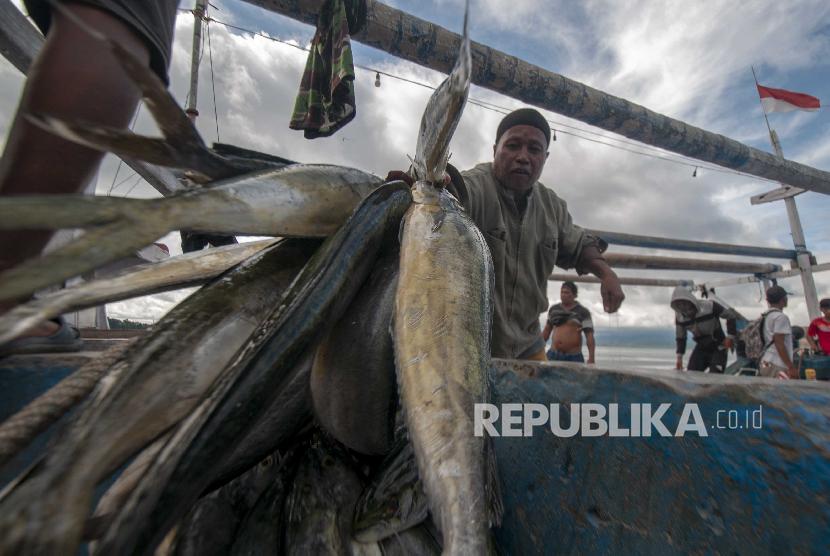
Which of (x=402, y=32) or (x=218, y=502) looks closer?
(x=218, y=502)

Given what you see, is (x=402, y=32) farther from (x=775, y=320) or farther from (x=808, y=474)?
(x=775, y=320)

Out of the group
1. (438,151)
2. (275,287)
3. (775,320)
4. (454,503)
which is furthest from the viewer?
(775,320)

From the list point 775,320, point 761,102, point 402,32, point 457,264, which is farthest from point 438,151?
point 761,102

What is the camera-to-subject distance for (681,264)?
22.5 ft

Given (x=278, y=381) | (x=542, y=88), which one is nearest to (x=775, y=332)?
(x=542, y=88)

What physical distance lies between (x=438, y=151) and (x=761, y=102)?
10326mm

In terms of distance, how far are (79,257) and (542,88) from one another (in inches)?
163

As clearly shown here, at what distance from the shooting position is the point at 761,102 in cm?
808

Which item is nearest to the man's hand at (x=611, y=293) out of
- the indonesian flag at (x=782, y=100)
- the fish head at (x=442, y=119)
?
the fish head at (x=442, y=119)

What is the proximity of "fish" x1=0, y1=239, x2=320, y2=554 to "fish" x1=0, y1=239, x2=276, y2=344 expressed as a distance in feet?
0.17

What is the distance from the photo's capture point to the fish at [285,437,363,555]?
556 mm

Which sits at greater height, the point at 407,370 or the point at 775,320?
the point at 775,320

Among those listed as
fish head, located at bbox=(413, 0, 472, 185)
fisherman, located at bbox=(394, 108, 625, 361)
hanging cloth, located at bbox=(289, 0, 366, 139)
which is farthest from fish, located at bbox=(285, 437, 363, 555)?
hanging cloth, located at bbox=(289, 0, 366, 139)

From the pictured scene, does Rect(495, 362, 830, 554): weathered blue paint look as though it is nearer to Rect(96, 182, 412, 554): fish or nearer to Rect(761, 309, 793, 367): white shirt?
Rect(96, 182, 412, 554): fish
